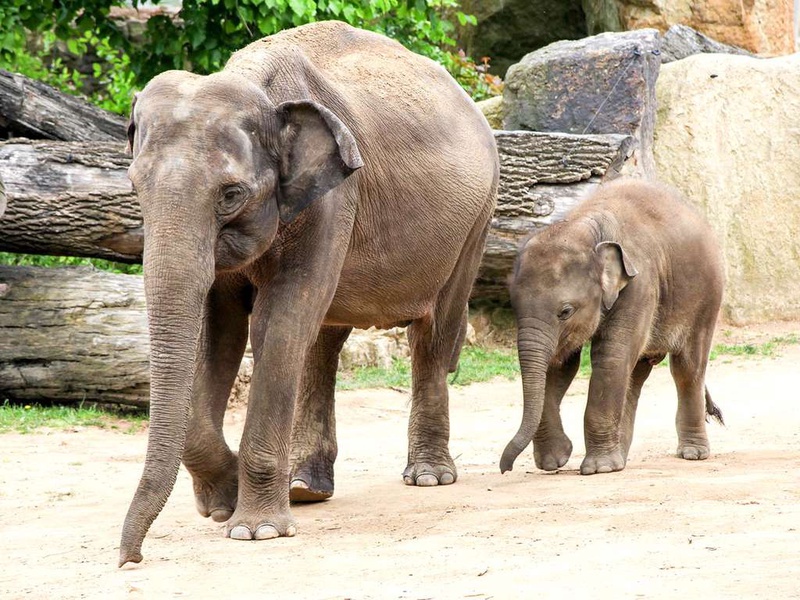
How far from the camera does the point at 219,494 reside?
5.77m

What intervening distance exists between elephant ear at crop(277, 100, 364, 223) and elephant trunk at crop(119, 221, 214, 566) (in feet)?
1.98

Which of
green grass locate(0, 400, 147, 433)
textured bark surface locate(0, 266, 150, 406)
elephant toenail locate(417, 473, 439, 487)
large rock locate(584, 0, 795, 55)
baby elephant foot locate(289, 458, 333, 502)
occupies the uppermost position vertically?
large rock locate(584, 0, 795, 55)

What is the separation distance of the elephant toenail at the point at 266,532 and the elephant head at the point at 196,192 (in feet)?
2.24

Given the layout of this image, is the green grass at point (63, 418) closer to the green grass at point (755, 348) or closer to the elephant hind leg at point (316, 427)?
the elephant hind leg at point (316, 427)

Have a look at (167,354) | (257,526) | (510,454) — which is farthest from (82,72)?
(167,354)

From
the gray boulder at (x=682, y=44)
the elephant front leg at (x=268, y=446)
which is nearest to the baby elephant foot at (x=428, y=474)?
the elephant front leg at (x=268, y=446)

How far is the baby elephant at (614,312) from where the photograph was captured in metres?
7.05

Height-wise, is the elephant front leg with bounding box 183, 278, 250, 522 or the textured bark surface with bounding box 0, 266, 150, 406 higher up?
the elephant front leg with bounding box 183, 278, 250, 522

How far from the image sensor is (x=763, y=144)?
1387 cm

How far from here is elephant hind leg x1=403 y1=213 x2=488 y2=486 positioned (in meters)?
7.17

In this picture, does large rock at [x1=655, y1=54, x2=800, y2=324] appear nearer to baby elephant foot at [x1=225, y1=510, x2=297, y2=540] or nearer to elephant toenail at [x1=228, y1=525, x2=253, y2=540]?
baby elephant foot at [x1=225, y1=510, x2=297, y2=540]

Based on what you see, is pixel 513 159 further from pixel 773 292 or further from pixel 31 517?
pixel 31 517

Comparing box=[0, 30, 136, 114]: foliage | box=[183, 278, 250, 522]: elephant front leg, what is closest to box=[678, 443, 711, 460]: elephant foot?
box=[183, 278, 250, 522]: elephant front leg

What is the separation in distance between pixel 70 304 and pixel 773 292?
7.22 meters
